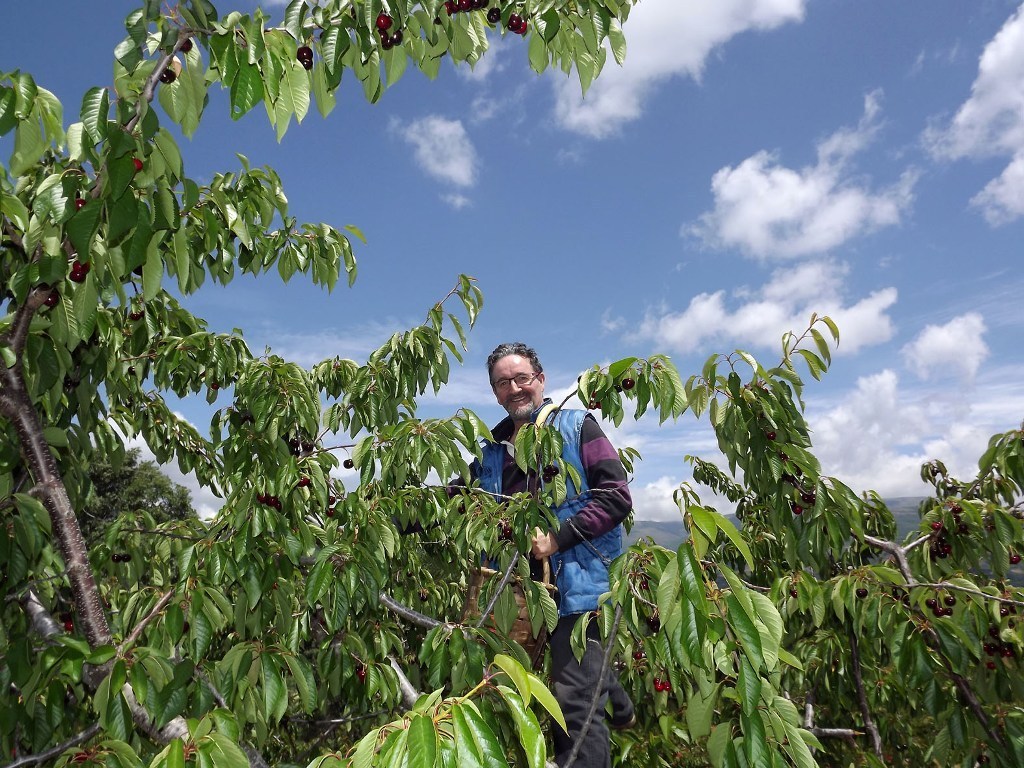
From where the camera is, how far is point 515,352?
3.47 meters

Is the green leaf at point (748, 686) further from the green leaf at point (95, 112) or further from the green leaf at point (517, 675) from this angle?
the green leaf at point (95, 112)

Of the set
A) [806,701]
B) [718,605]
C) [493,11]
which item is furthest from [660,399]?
[806,701]

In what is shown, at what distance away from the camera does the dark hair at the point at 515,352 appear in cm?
349

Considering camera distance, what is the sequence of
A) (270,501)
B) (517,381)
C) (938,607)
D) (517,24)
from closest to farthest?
(517,24), (270,501), (938,607), (517,381)

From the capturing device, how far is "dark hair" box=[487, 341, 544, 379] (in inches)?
137

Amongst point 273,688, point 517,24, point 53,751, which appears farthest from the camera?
point 517,24

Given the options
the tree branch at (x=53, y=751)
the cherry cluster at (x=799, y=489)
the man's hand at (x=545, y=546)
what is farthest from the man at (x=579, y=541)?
the tree branch at (x=53, y=751)

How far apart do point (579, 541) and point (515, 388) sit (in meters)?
0.90

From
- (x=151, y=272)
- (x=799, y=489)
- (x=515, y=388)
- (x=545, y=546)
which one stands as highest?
(x=515, y=388)

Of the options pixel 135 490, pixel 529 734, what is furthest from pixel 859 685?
pixel 135 490

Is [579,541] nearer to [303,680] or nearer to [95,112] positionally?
[303,680]

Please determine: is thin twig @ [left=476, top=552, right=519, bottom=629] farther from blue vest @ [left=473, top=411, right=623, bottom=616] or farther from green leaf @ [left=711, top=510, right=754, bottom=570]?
green leaf @ [left=711, top=510, right=754, bottom=570]

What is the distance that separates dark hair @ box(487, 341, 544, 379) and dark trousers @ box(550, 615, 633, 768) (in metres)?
1.42

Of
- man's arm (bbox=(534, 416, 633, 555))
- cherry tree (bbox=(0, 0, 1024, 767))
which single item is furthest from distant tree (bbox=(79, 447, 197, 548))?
man's arm (bbox=(534, 416, 633, 555))
